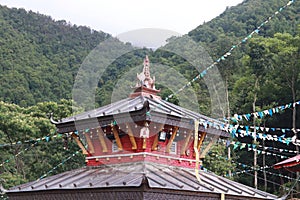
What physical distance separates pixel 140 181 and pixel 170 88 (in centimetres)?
2013

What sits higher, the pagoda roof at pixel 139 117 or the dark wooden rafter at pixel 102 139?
the pagoda roof at pixel 139 117

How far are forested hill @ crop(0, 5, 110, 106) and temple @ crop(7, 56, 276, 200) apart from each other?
2545 centimetres

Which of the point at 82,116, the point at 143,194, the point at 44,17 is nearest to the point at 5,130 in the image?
the point at 82,116

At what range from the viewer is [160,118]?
36.0 ft

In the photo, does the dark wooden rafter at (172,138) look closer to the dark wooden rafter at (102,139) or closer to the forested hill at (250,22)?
the dark wooden rafter at (102,139)

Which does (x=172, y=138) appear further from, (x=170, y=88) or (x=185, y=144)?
(x=170, y=88)

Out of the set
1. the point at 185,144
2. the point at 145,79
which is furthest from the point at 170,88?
the point at 185,144

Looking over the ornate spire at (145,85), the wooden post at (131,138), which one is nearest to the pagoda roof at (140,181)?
the wooden post at (131,138)

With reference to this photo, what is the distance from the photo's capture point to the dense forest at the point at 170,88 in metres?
26.9

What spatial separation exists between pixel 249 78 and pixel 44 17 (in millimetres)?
35086

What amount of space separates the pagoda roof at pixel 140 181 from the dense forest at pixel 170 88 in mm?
7267

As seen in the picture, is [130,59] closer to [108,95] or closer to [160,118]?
[108,95]

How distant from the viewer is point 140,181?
30.4 ft

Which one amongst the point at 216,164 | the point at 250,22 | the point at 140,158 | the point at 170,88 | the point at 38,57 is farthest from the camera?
the point at 250,22
